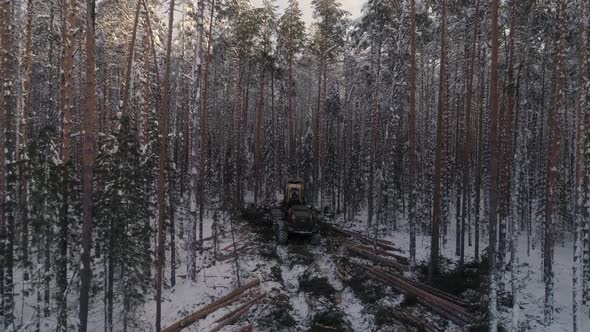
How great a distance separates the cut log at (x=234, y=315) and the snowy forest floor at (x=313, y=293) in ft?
0.55

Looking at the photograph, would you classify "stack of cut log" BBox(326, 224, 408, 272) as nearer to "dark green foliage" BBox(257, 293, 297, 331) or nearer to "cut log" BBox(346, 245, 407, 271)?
"cut log" BBox(346, 245, 407, 271)

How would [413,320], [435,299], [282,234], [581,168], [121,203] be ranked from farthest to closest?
[282,234], [581,168], [435,299], [121,203], [413,320]

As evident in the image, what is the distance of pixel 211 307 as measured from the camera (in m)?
13.9

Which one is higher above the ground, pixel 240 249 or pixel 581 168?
pixel 581 168

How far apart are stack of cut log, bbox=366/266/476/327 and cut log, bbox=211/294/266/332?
5126 millimetres

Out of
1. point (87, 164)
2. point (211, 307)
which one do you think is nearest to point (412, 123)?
point (211, 307)

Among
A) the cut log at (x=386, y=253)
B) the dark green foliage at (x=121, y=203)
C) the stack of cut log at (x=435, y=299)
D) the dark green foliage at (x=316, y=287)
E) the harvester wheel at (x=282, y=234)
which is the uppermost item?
the dark green foliage at (x=121, y=203)

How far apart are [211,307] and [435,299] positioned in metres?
7.58

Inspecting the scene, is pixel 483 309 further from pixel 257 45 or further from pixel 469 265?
pixel 257 45

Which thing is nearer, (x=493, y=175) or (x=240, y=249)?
(x=493, y=175)

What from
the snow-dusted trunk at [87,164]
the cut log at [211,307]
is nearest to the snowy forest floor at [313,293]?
the cut log at [211,307]

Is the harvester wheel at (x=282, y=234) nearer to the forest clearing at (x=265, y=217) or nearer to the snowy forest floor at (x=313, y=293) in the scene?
the forest clearing at (x=265, y=217)

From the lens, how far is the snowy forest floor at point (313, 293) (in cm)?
1272

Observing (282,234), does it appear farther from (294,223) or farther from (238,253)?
(238,253)
